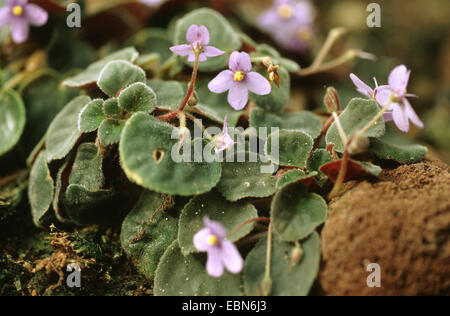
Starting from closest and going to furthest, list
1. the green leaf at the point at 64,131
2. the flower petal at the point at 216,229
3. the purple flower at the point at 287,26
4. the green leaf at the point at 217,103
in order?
1. the flower petal at the point at 216,229
2. the green leaf at the point at 64,131
3. the green leaf at the point at 217,103
4. the purple flower at the point at 287,26

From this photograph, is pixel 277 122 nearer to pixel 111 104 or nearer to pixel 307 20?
pixel 111 104

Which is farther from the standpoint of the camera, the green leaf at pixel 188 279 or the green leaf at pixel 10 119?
the green leaf at pixel 10 119

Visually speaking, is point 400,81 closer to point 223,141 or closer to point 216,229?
point 223,141

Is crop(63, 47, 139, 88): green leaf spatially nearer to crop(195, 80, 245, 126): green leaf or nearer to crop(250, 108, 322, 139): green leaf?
crop(195, 80, 245, 126): green leaf

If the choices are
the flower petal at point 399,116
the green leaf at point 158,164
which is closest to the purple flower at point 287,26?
the flower petal at point 399,116

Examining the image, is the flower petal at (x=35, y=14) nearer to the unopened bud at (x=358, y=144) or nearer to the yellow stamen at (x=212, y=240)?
the yellow stamen at (x=212, y=240)

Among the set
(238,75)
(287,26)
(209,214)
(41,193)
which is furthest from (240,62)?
(287,26)
